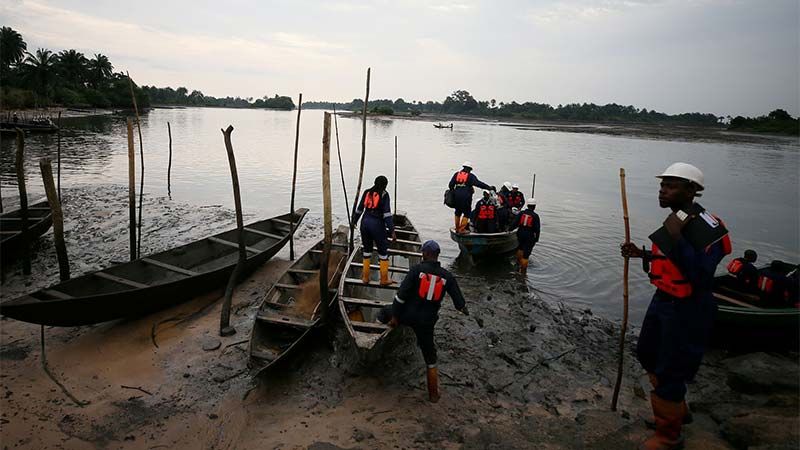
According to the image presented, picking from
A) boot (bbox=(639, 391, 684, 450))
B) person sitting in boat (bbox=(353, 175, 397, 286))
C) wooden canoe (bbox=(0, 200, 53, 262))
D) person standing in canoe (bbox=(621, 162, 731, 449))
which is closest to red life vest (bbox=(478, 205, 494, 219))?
person sitting in boat (bbox=(353, 175, 397, 286))

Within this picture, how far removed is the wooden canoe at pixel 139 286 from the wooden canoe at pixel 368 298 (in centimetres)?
298

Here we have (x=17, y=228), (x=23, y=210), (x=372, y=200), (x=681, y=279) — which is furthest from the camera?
(x=17, y=228)

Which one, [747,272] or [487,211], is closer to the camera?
[747,272]

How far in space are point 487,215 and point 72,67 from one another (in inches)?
3284

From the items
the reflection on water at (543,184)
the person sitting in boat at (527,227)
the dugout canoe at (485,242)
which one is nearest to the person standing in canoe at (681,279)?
the reflection on water at (543,184)

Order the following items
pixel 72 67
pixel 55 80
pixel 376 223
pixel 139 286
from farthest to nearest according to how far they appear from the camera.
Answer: pixel 72 67 < pixel 55 80 < pixel 376 223 < pixel 139 286

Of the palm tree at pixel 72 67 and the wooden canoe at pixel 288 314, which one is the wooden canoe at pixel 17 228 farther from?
the palm tree at pixel 72 67

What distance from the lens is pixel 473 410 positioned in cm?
576

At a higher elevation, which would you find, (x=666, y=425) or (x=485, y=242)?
(x=485, y=242)

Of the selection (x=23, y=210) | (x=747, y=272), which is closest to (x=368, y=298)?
(x=747, y=272)

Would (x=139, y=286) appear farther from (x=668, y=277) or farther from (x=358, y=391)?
(x=668, y=277)

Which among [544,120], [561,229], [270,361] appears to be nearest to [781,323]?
[270,361]

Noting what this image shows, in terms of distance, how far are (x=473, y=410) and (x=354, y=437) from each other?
163cm

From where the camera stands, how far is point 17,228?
1126cm
